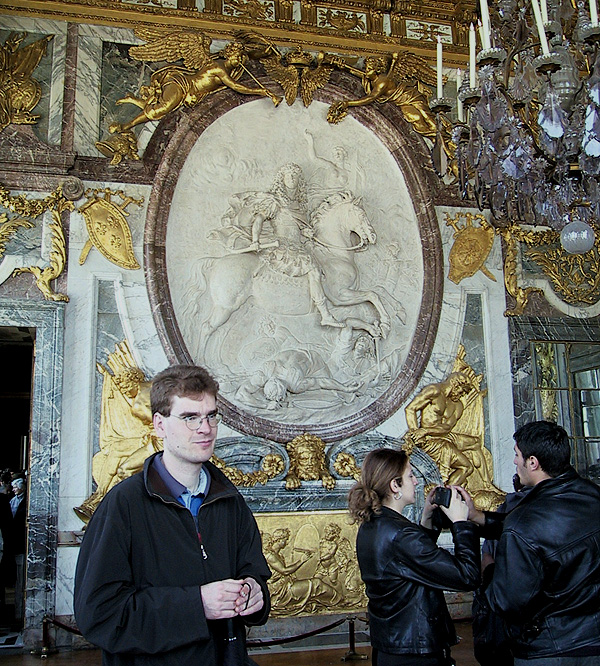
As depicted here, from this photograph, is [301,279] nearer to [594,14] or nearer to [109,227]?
[109,227]

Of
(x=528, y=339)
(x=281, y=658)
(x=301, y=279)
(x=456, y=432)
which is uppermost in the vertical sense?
(x=301, y=279)

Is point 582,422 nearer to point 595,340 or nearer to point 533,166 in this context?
point 595,340

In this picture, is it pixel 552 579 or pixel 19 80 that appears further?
pixel 19 80

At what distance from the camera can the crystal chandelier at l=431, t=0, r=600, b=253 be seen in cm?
418

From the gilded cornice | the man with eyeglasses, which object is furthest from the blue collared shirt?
the gilded cornice

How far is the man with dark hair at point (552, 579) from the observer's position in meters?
2.60

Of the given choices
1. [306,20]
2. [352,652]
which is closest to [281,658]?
[352,652]

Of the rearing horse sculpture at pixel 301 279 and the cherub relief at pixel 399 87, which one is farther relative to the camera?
the cherub relief at pixel 399 87

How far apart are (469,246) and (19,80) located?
451cm

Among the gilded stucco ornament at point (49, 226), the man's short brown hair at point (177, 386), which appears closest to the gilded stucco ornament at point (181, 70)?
the gilded stucco ornament at point (49, 226)

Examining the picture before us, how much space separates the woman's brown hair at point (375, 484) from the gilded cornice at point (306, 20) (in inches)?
219

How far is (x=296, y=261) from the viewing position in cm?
711

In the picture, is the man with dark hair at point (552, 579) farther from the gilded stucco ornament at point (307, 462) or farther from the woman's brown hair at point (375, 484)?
the gilded stucco ornament at point (307, 462)

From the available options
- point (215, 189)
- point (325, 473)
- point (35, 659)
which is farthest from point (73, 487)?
point (215, 189)
